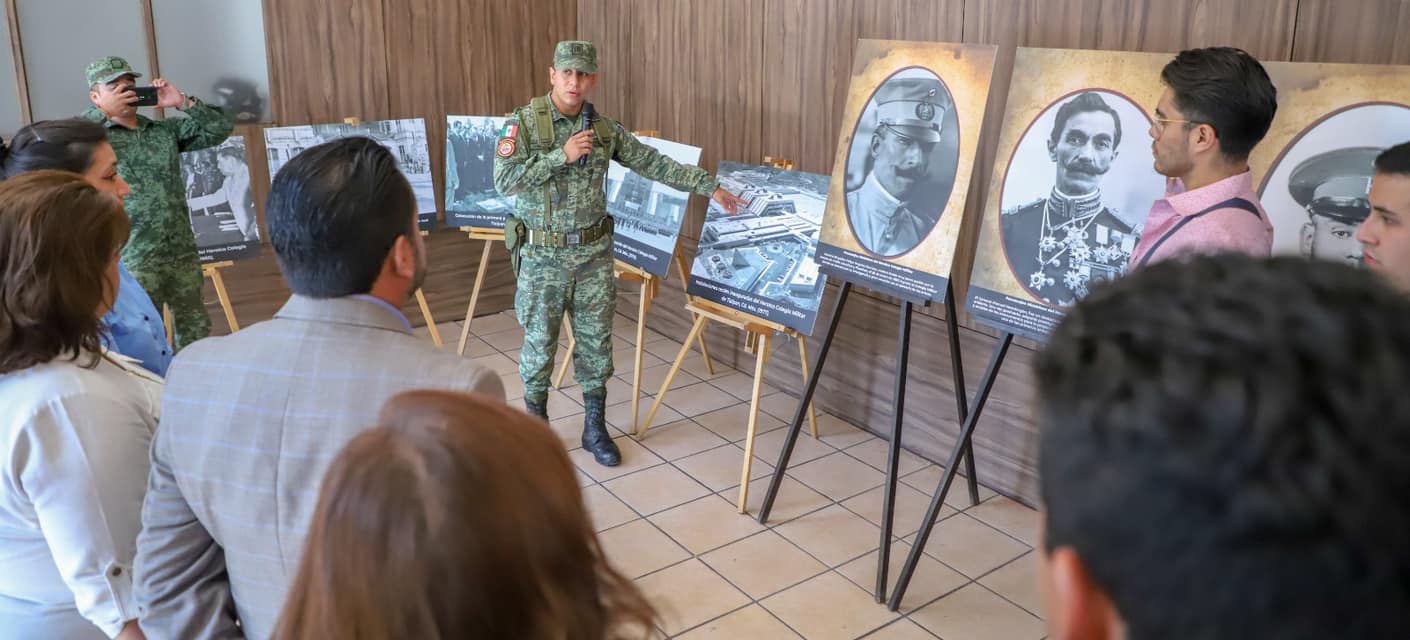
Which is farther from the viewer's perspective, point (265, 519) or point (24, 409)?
point (24, 409)

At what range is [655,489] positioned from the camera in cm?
385

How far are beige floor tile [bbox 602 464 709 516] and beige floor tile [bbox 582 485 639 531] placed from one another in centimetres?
3

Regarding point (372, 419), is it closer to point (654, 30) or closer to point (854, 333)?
point (854, 333)

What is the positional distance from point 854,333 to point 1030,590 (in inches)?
60.0

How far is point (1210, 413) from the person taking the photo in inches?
20.9

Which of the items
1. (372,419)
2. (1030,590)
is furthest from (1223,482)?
(1030,590)

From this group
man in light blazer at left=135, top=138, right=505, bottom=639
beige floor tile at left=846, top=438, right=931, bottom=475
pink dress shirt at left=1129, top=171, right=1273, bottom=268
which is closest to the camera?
man in light blazer at left=135, top=138, right=505, bottom=639

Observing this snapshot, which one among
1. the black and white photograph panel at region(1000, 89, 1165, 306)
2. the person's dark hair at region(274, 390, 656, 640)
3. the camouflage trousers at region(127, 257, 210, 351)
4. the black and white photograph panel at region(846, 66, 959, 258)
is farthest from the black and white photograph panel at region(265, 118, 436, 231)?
the person's dark hair at region(274, 390, 656, 640)

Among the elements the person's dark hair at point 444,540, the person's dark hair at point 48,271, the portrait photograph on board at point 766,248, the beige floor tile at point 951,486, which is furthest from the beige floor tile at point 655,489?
the person's dark hair at point 444,540

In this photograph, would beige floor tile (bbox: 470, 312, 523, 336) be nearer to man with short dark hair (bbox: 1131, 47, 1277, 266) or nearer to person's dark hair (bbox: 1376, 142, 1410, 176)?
man with short dark hair (bbox: 1131, 47, 1277, 266)

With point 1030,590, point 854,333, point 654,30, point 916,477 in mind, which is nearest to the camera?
point 1030,590

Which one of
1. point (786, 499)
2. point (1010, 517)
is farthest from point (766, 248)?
point (1010, 517)

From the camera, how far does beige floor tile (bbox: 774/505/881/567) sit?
339cm

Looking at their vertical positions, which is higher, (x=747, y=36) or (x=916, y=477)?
(x=747, y=36)
